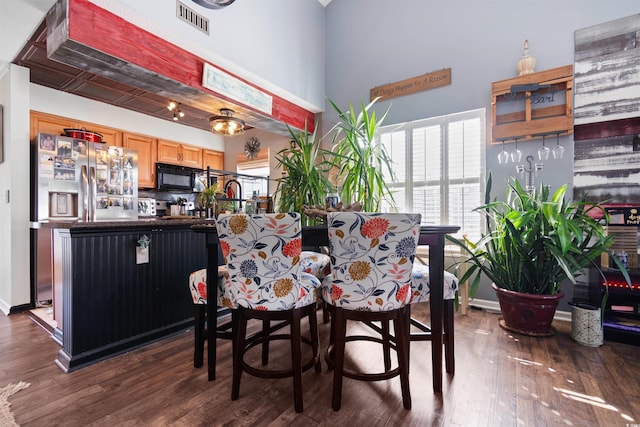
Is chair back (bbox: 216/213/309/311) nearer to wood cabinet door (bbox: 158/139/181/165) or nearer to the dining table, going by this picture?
the dining table

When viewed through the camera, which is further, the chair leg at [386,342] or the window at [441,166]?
the window at [441,166]

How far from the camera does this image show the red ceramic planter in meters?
2.25

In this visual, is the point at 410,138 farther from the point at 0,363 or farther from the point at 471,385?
the point at 0,363

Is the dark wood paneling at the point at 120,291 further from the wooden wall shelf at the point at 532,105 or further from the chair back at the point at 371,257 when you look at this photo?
the wooden wall shelf at the point at 532,105

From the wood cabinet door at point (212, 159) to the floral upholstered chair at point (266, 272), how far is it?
4626 millimetres

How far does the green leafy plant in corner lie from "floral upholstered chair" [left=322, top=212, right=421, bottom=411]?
1264 mm

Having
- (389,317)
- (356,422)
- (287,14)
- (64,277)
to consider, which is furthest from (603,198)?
(64,277)

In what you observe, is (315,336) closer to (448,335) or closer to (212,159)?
(448,335)

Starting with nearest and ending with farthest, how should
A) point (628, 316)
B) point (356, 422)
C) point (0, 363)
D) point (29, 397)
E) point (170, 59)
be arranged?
point (356, 422), point (29, 397), point (0, 363), point (628, 316), point (170, 59)

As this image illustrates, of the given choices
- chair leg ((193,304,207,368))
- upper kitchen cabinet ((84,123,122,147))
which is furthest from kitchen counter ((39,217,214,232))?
upper kitchen cabinet ((84,123,122,147))

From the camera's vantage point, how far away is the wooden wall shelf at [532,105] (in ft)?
8.68

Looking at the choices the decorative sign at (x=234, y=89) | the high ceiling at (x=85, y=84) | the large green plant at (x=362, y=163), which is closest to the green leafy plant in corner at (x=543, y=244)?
the large green plant at (x=362, y=163)

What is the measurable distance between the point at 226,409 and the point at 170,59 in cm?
264

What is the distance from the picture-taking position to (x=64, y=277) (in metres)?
1.89
